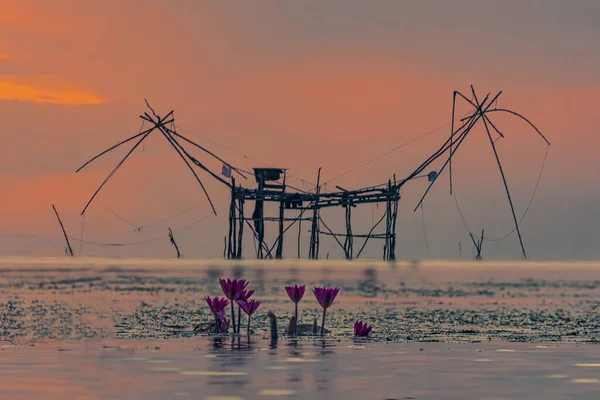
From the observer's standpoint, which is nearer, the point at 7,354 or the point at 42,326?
the point at 7,354

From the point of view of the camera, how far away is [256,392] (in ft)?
50.5

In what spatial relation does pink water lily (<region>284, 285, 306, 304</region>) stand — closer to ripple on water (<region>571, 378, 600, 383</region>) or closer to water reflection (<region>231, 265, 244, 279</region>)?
ripple on water (<region>571, 378, 600, 383</region>)

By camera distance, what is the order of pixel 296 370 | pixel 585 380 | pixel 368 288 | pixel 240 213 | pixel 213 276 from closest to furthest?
pixel 585 380
pixel 296 370
pixel 368 288
pixel 213 276
pixel 240 213

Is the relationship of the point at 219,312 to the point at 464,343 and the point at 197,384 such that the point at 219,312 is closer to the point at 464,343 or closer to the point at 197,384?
the point at 464,343

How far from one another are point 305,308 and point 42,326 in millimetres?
12090

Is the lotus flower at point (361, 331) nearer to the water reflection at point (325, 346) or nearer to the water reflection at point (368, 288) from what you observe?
the water reflection at point (325, 346)

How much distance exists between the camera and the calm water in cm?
1549

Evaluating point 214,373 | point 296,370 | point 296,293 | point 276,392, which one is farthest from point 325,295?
point 276,392

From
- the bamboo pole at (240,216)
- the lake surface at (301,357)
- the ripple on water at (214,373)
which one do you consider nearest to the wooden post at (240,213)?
the bamboo pole at (240,216)


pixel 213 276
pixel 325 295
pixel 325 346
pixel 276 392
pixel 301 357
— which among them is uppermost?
pixel 213 276

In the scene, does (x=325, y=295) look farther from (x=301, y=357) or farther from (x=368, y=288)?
(x=368, y=288)

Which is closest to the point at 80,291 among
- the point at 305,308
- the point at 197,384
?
the point at 305,308

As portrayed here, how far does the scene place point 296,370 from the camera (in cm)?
1783

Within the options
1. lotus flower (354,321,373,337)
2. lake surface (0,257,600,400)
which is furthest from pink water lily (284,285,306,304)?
lotus flower (354,321,373,337)
